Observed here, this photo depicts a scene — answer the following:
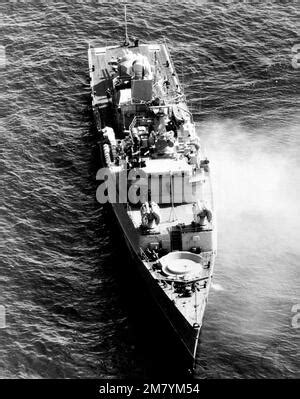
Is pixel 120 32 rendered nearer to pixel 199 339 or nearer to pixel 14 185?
pixel 14 185

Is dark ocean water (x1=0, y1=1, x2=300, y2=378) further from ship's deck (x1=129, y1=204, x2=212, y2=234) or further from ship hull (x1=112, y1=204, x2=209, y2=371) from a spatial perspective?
ship's deck (x1=129, y1=204, x2=212, y2=234)

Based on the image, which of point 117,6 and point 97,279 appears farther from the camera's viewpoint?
point 117,6

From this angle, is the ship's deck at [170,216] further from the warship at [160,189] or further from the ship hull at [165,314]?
the ship hull at [165,314]

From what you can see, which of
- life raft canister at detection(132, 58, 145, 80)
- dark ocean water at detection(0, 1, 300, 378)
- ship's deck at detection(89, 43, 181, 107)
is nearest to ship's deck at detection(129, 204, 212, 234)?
dark ocean water at detection(0, 1, 300, 378)

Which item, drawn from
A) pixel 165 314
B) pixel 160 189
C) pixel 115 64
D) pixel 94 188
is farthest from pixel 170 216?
pixel 115 64

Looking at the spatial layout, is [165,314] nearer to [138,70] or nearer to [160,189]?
[160,189]

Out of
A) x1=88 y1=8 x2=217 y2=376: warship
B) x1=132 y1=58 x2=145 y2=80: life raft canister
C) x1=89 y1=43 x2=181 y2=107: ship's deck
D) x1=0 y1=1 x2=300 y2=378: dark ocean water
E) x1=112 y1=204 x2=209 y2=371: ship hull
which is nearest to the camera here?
x1=112 y1=204 x2=209 y2=371: ship hull

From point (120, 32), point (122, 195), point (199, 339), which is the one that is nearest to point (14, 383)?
point (199, 339)
